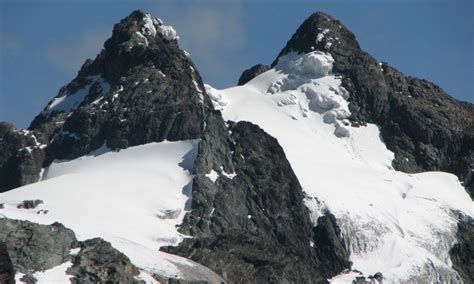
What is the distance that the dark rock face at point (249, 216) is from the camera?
87.9 m

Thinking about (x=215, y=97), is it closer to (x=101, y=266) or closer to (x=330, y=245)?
(x=330, y=245)

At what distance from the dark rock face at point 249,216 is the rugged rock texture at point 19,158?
97.7 feet

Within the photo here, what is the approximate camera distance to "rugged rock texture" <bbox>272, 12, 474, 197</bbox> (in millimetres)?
141625

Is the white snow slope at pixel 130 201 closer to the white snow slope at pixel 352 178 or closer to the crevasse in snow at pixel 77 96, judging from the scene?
the white snow slope at pixel 352 178

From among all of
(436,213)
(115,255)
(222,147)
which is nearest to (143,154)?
(222,147)

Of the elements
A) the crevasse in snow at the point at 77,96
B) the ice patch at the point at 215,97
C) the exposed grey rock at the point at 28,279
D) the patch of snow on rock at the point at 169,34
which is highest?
the patch of snow on rock at the point at 169,34

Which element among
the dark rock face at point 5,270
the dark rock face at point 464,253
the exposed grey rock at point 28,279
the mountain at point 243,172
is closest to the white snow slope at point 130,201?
the mountain at point 243,172

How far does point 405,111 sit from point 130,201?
64013mm

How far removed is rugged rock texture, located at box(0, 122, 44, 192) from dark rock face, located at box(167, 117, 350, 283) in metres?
29.8

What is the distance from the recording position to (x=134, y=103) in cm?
12800

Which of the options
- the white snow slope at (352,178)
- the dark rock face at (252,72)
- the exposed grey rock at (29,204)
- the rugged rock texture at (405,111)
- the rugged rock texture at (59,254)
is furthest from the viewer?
the dark rock face at (252,72)

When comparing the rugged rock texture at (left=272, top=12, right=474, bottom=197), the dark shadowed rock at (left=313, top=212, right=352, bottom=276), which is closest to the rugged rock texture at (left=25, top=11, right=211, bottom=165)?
the dark shadowed rock at (left=313, top=212, right=352, bottom=276)

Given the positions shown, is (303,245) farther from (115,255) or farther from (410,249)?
(115,255)

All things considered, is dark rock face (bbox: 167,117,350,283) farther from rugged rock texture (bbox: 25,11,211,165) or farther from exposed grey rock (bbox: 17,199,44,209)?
exposed grey rock (bbox: 17,199,44,209)
